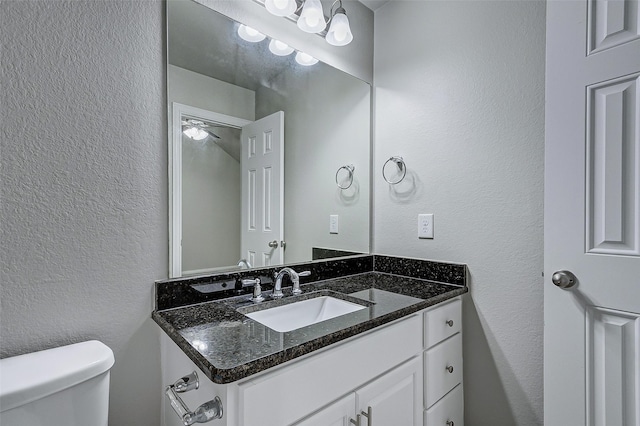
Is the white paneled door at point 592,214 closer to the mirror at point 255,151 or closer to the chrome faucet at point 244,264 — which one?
the mirror at point 255,151

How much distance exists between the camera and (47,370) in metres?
0.77

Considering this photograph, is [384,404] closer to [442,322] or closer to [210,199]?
[442,322]

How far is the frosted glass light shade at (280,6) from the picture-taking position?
1.32 meters

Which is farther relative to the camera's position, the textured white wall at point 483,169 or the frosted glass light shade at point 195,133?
the textured white wall at point 483,169

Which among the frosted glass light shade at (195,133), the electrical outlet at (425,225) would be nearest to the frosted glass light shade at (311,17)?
the frosted glass light shade at (195,133)

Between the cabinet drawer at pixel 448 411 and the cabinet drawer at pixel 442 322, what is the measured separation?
27cm

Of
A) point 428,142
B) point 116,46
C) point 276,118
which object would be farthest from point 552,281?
point 116,46

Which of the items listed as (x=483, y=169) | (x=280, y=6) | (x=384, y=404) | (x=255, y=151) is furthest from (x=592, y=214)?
(x=280, y=6)

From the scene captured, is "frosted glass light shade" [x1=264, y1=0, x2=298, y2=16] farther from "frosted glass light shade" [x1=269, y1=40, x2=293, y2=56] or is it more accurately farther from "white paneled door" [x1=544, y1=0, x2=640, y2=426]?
"white paneled door" [x1=544, y1=0, x2=640, y2=426]

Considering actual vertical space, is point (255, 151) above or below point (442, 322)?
above

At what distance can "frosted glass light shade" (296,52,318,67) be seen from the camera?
1570 millimetres

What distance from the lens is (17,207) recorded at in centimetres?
87

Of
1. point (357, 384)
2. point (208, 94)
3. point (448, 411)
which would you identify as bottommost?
point (448, 411)

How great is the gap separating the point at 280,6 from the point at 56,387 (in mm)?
1443
